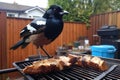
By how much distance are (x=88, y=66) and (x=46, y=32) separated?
483 mm

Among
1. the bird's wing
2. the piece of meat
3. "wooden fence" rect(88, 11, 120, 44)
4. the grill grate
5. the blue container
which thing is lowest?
the blue container

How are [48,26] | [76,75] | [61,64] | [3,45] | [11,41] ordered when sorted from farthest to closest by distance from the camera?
[11,41], [3,45], [48,26], [61,64], [76,75]

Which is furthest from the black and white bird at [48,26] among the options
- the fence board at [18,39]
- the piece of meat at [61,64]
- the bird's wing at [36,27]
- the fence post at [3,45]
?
the fence board at [18,39]

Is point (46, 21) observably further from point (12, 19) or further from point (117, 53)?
point (12, 19)

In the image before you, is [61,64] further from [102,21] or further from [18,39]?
[102,21]

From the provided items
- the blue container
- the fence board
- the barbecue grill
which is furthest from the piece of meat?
the fence board

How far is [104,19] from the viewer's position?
6.41 metres

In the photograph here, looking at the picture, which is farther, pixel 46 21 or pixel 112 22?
pixel 112 22

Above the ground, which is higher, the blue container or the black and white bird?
the black and white bird

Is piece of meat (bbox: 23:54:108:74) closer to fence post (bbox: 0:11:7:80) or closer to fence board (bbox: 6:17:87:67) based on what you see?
fence post (bbox: 0:11:7:80)

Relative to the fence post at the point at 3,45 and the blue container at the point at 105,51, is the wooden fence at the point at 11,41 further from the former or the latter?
the blue container at the point at 105,51

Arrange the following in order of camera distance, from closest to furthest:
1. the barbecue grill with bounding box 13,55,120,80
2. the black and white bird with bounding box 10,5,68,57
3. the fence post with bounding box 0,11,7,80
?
the barbecue grill with bounding box 13,55,120,80 < the black and white bird with bounding box 10,5,68,57 < the fence post with bounding box 0,11,7,80

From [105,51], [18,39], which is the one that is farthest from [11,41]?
[105,51]

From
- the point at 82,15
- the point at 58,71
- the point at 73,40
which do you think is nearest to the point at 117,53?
the point at 73,40
